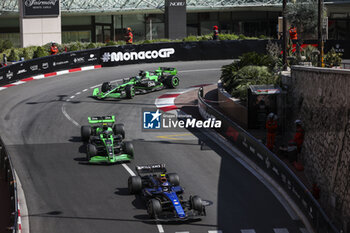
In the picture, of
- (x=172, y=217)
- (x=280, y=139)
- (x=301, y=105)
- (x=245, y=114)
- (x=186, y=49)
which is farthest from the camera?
(x=186, y=49)

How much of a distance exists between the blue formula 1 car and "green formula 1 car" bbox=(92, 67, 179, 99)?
15054mm

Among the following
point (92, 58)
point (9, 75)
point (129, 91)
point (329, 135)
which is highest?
point (92, 58)

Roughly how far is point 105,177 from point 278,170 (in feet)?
18.7

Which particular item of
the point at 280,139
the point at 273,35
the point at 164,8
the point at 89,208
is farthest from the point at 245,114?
the point at 273,35

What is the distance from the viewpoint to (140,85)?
33688 millimetres

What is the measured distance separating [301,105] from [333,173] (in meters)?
6.12

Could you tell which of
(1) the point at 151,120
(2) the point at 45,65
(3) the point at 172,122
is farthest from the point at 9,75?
(3) the point at 172,122

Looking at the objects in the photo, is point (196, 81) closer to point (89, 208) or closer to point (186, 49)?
point (186, 49)

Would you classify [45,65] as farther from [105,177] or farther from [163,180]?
[163,180]

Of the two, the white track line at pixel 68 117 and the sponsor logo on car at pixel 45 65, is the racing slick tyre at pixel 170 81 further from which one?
the sponsor logo on car at pixel 45 65

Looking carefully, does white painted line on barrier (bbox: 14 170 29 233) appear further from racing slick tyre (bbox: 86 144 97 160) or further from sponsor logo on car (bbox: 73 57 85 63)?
sponsor logo on car (bbox: 73 57 85 63)

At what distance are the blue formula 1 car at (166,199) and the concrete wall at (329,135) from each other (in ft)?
12.4

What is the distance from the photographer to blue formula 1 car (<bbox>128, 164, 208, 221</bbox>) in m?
15.8

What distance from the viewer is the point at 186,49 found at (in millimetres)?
44875
